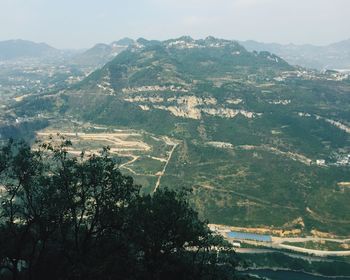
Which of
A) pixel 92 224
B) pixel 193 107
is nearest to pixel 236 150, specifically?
pixel 193 107

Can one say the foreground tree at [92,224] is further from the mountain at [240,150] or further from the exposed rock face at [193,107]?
the exposed rock face at [193,107]

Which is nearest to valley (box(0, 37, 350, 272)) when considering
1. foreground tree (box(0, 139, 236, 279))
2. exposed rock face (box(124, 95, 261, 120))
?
exposed rock face (box(124, 95, 261, 120))

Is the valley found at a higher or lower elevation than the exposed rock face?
lower

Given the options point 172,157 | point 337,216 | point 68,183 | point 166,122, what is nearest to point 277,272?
point 337,216

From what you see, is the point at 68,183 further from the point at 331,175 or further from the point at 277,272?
the point at 331,175

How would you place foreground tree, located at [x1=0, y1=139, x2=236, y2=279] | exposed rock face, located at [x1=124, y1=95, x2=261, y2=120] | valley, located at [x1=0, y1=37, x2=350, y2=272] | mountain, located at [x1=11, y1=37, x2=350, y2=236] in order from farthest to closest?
exposed rock face, located at [x1=124, y1=95, x2=261, y2=120]
mountain, located at [x1=11, y1=37, x2=350, y2=236]
valley, located at [x1=0, y1=37, x2=350, y2=272]
foreground tree, located at [x1=0, y1=139, x2=236, y2=279]

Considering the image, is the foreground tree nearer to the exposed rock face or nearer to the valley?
the valley

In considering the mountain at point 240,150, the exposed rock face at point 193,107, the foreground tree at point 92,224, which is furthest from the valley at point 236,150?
the foreground tree at point 92,224

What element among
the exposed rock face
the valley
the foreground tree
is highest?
the foreground tree

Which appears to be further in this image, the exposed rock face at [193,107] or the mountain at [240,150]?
the exposed rock face at [193,107]

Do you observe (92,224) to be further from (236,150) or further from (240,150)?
(240,150)
